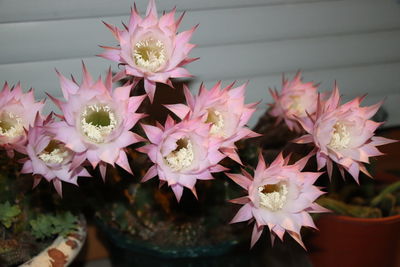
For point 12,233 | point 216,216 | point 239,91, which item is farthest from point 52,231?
point 239,91

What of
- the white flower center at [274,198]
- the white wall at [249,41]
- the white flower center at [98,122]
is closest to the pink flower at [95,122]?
the white flower center at [98,122]

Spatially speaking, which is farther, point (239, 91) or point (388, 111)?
point (388, 111)

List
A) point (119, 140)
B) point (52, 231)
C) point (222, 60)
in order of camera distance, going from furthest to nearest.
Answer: point (222, 60) < point (52, 231) < point (119, 140)

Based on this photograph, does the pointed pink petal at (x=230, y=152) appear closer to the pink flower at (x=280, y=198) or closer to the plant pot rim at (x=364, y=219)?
the pink flower at (x=280, y=198)

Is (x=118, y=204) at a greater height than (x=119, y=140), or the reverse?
(x=119, y=140)

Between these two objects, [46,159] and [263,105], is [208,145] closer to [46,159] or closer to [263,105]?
[46,159]
